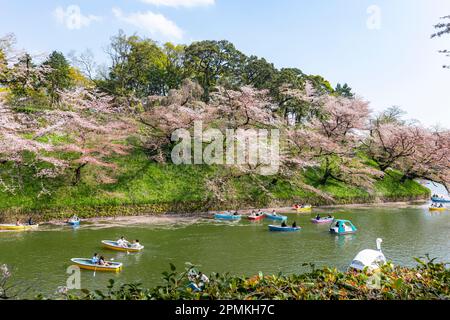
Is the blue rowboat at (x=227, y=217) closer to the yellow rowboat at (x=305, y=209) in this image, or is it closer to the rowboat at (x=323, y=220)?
the rowboat at (x=323, y=220)

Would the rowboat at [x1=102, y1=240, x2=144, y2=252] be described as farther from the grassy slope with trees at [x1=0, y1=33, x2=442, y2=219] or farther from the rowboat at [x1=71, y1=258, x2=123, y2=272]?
the grassy slope with trees at [x1=0, y1=33, x2=442, y2=219]

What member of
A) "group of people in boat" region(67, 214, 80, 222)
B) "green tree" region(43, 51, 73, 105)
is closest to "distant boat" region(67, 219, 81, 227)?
"group of people in boat" region(67, 214, 80, 222)

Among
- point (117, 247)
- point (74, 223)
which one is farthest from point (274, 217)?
point (74, 223)

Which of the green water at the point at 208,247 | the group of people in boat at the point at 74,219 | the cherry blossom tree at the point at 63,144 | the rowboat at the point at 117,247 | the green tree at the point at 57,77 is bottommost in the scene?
the green water at the point at 208,247

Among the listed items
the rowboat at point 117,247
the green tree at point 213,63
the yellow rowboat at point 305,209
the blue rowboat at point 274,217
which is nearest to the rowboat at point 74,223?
the rowboat at point 117,247

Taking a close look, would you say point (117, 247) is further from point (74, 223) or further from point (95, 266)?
point (74, 223)

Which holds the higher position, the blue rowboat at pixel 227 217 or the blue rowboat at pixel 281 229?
the blue rowboat at pixel 227 217

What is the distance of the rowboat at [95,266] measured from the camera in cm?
2083

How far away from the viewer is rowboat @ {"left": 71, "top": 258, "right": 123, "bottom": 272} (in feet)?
68.3

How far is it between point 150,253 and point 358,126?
1667 inches

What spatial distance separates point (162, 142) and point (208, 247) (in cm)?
2330

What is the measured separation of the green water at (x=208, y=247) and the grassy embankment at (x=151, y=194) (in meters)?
3.97

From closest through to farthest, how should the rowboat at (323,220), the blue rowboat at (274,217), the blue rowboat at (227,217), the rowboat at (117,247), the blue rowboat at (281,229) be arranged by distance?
the rowboat at (117,247), the blue rowboat at (281,229), the rowboat at (323,220), the blue rowboat at (227,217), the blue rowboat at (274,217)
